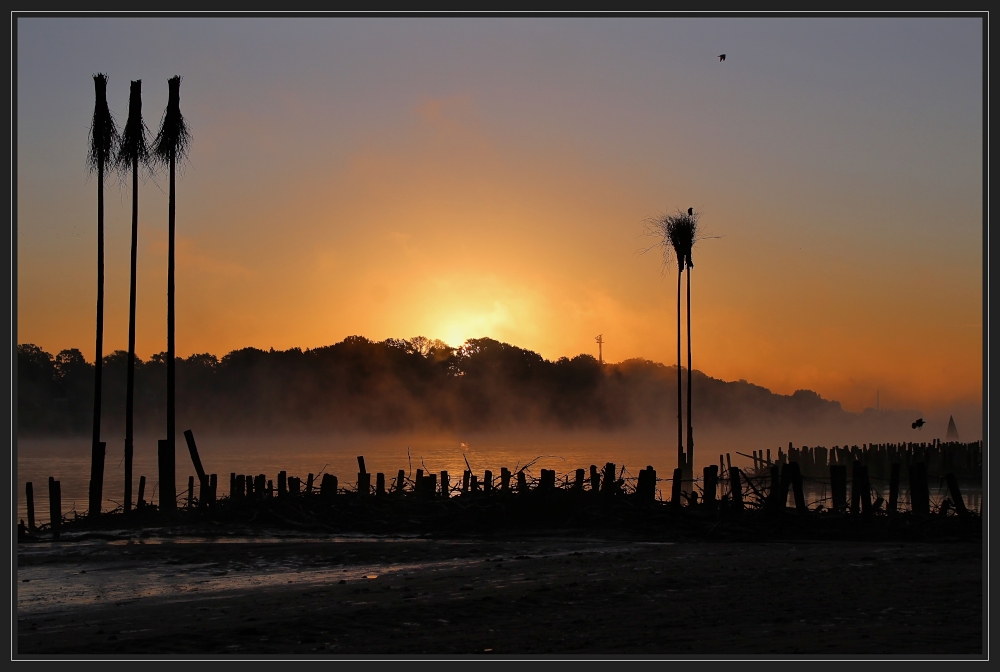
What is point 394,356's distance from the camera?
187 metres

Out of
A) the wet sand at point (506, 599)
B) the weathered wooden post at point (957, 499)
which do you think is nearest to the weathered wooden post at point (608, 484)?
the wet sand at point (506, 599)

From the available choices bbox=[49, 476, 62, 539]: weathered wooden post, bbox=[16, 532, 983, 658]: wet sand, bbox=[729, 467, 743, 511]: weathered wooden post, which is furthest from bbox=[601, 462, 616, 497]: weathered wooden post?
bbox=[49, 476, 62, 539]: weathered wooden post

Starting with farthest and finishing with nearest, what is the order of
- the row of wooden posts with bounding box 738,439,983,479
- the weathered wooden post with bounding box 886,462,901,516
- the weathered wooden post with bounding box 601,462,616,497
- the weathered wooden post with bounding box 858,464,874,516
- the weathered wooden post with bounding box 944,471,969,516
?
the row of wooden posts with bounding box 738,439,983,479 → the weathered wooden post with bounding box 601,462,616,497 → the weathered wooden post with bounding box 886,462,901,516 → the weathered wooden post with bounding box 858,464,874,516 → the weathered wooden post with bounding box 944,471,969,516

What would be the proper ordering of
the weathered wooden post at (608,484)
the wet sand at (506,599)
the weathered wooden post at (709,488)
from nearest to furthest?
the wet sand at (506,599)
the weathered wooden post at (709,488)
the weathered wooden post at (608,484)

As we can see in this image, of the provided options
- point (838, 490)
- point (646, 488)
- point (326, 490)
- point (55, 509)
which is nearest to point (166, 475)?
point (55, 509)

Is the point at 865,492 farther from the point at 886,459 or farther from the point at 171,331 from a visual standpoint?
the point at 886,459

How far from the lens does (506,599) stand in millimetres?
12227

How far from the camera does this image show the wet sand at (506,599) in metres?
9.85

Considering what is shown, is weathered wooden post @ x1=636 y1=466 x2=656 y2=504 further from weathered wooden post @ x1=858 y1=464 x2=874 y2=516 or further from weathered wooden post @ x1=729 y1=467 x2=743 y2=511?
weathered wooden post @ x1=858 y1=464 x2=874 y2=516

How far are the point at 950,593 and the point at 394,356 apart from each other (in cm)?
17623

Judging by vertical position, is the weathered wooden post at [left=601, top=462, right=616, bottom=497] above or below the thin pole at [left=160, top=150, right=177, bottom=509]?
below

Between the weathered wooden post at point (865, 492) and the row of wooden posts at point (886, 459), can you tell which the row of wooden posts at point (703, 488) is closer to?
the weathered wooden post at point (865, 492)

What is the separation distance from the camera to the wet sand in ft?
32.3

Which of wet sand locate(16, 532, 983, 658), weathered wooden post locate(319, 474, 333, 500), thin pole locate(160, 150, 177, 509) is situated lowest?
wet sand locate(16, 532, 983, 658)
